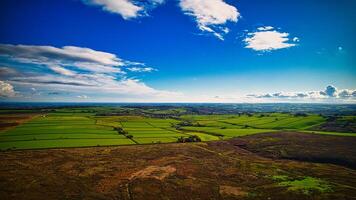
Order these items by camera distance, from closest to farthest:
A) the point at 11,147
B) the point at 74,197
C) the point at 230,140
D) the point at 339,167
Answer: the point at 74,197 < the point at 339,167 < the point at 11,147 < the point at 230,140

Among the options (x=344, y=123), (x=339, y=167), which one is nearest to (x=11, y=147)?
(x=339, y=167)

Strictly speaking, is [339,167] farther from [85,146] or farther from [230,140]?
[85,146]

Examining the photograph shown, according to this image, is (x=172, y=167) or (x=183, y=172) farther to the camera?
(x=172, y=167)

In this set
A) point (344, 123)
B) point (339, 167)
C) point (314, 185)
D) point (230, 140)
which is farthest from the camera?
point (344, 123)

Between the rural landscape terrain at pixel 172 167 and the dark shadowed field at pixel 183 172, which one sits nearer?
the dark shadowed field at pixel 183 172

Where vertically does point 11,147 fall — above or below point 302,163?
above

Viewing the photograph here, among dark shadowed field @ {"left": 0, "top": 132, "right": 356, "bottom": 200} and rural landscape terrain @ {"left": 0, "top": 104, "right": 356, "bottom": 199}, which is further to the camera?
rural landscape terrain @ {"left": 0, "top": 104, "right": 356, "bottom": 199}

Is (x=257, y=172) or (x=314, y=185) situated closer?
(x=314, y=185)
